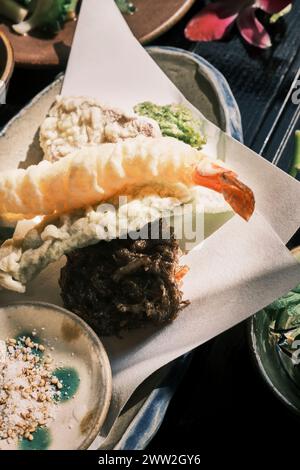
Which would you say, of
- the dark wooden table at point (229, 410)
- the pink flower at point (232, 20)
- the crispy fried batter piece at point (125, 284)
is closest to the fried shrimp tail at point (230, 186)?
the crispy fried batter piece at point (125, 284)

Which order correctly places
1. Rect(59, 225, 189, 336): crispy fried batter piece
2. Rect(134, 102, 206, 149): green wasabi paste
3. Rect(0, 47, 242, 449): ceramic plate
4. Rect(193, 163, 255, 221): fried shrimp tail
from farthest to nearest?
Rect(0, 47, 242, 449): ceramic plate
Rect(134, 102, 206, 149): green wasabi paste
Rect(59, 225, 189, 336): crispy fried batter piece
Rect(193, 163, 255, 221): fried shrimp tail

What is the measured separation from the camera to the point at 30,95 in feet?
10.5

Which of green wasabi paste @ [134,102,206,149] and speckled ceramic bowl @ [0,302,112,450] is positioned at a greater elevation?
green wasabi paste @ [134,102,206,149]

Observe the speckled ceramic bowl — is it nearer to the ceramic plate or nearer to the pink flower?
the ceramic plate

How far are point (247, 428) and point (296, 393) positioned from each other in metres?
0.28

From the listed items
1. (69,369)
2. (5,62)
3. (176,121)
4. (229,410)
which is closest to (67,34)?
(5,62)

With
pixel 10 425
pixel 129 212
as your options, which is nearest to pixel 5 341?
pixel 10 425

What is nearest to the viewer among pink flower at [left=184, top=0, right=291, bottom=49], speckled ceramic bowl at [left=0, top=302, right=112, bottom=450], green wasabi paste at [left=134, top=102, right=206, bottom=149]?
speckled ceramic bowl at [left=0, top=302, right=112, bottom=450]

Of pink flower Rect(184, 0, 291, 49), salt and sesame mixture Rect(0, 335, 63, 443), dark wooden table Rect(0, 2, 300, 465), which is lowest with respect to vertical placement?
dark wooden table Rect(0, 2, 300, 465)

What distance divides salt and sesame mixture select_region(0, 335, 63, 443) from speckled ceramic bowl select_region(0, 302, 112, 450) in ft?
0.06

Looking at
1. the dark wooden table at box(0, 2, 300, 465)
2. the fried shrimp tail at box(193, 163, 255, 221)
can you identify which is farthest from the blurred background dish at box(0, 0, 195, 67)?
the fried shrimp tail at box(193, 163, 255, 221)

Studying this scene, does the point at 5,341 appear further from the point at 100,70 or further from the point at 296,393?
the point at 100,70

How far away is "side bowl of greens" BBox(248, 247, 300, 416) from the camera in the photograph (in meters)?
2.18

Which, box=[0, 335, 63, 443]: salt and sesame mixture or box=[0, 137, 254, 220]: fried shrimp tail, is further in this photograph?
box=[0, 137, 254, 220]: fried shrimp tail
